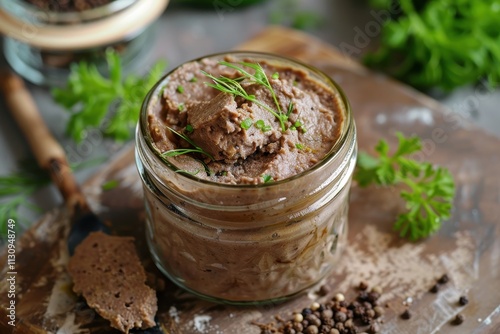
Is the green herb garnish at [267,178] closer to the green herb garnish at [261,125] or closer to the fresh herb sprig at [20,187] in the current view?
the green herb garnish at [261,125]

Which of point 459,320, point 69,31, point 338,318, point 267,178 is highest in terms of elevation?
point 267,178

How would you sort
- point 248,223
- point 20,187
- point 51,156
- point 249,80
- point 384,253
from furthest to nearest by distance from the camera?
point 20,187
point 51,156
point 384,253
point 249,80
point 248,223

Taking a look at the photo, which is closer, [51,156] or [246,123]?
[246,123]

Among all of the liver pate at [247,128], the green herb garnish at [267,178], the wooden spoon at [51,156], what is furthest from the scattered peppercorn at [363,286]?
the wooden spoon at [51,156]

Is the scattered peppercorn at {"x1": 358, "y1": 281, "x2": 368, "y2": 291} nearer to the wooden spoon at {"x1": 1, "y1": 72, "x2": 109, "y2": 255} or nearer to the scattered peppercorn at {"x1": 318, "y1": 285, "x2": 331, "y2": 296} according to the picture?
the scattered peppercorn at {"x1": 318, "y1": 285, "x2": 331, "y2": 296}

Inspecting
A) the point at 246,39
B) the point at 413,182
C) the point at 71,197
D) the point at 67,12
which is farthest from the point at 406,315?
the point at 67,12

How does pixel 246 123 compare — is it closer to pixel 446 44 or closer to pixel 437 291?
pixel 437 291

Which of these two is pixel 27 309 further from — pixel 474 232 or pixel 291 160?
pixel 474 232
